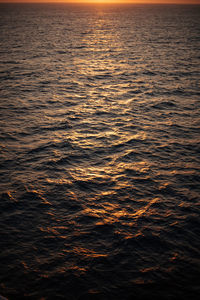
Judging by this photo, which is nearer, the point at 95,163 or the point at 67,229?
the point at 67,229

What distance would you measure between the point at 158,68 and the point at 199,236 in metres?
31.7

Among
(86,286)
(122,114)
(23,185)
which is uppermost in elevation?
(122,114)

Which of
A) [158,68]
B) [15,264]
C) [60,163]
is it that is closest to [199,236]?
[15,264]

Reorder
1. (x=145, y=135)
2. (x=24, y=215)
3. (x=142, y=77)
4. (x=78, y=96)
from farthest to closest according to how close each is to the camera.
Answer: (x=142, y=77) < (x=78, y=96) < (x=145, y=135) < (x=24, y=215)

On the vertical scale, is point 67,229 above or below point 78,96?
below

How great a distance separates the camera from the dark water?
27.9 feet

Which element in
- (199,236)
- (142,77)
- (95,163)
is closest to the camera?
(199,236)

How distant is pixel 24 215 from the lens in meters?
11.2

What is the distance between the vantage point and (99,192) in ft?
41.3

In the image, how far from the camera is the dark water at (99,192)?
8508 mm

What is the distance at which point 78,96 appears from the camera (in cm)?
2653

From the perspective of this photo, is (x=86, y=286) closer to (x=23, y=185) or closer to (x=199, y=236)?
(x=199, y=236)

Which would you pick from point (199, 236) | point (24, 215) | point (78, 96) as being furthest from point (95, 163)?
point (78, 96)

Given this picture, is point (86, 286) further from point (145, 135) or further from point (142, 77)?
→ point (142, 77)
